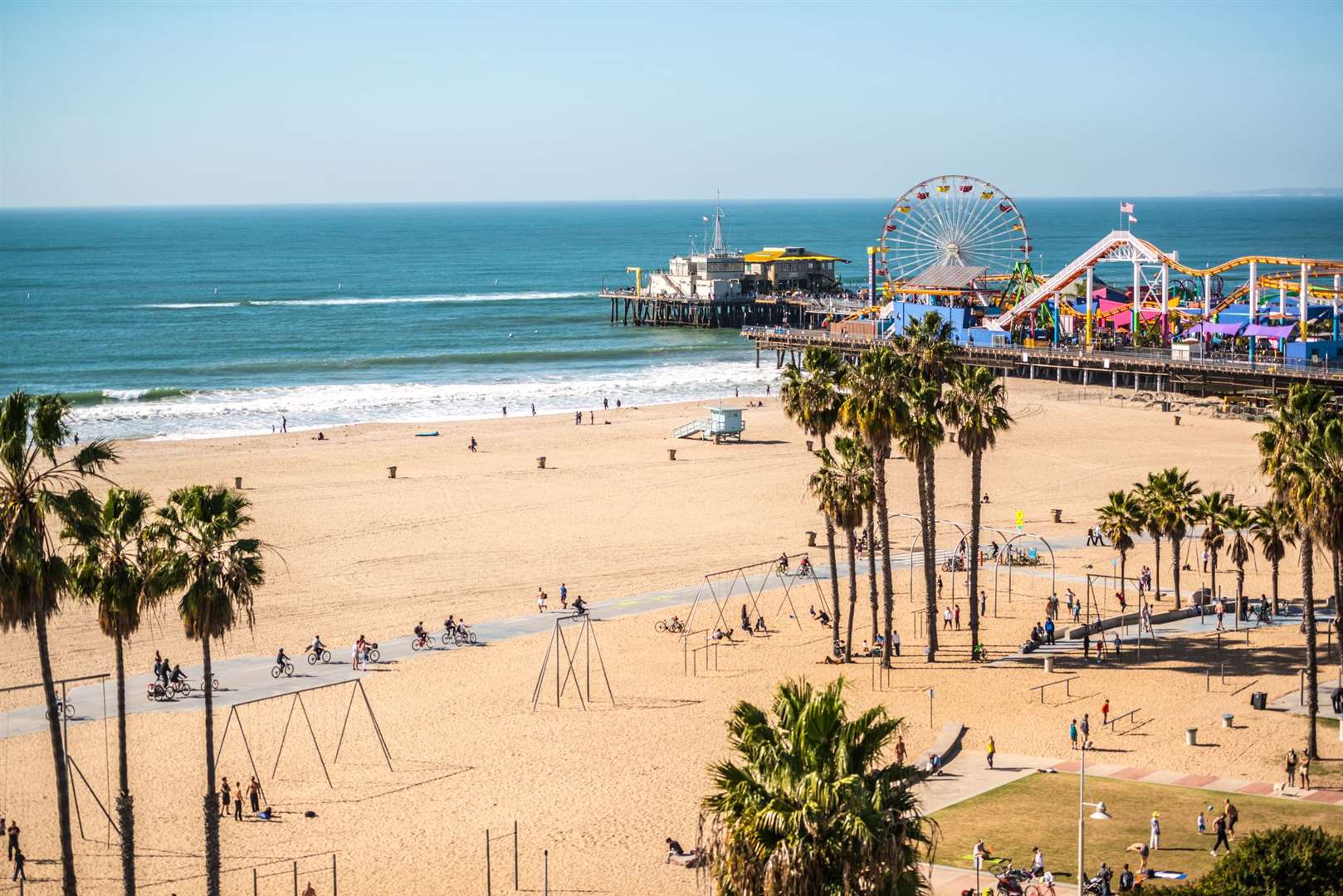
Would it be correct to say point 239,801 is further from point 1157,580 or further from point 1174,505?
point 1157,580

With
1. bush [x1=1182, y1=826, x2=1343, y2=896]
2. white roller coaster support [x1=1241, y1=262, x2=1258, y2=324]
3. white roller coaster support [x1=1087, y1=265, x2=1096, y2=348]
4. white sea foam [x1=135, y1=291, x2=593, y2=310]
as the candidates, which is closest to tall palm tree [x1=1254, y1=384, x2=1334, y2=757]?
bush [x1=1182, y1=826, x2=1343, y2=896]

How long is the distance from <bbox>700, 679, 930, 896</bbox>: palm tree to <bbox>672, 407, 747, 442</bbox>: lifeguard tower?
58.3m

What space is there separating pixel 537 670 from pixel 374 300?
403 ft

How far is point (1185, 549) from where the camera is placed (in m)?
51.6

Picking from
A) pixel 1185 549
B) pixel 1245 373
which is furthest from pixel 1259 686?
pixel 1245 373

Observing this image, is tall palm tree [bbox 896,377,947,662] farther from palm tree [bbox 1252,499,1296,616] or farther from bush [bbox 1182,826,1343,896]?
bush [bbox 1182,826,1343,896]

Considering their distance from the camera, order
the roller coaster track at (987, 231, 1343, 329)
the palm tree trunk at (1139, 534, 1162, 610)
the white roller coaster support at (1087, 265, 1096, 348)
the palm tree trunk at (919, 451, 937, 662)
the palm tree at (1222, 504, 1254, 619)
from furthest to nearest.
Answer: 1. the white roller coaster support at (1087, 265, 1096, 348)
2. the roller coaster track at (987, 231, 1343, 329)
3. the palm tree trunk at (1139, 534, 1162, 610)
4. the palm tree at (1222, 504, 1254, 619)
5. the palm tree trunk at (919, 451, 937, 662)

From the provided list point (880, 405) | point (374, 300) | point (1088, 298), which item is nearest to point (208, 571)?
point (880, 405)

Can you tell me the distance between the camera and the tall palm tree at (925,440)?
129ft

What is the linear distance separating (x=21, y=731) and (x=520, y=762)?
37.6ft

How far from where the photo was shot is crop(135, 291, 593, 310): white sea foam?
150125mm

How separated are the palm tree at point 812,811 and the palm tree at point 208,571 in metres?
10.8

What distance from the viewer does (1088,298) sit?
98125 mm

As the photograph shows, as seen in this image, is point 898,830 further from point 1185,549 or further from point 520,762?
point 1185,549
